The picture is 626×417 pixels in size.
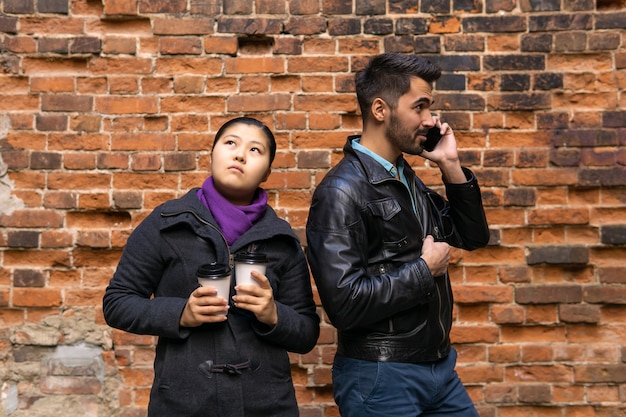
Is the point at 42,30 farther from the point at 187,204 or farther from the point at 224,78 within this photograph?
the point at 187,204

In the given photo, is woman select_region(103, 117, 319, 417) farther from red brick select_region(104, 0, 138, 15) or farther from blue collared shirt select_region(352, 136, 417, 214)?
red brick select_region(104, 0, 138, 15)

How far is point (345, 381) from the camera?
240 centimetres

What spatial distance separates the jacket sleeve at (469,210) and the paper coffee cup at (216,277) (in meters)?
0.99

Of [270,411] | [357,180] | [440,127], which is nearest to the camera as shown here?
[270,411]

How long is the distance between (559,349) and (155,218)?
214 cm

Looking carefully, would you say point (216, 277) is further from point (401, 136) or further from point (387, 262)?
point (401, 136)

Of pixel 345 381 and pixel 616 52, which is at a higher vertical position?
pixel 616 52

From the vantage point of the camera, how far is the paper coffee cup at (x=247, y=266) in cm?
212

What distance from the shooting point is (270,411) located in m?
2.23

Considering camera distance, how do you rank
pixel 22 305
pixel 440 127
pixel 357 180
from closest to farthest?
1. pixel 357 180
2. pixel 440 127
3. pixel 22 305

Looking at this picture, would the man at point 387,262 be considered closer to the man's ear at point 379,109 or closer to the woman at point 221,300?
the man's ear at point 379,109

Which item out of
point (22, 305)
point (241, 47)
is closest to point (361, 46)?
point (241, 47)

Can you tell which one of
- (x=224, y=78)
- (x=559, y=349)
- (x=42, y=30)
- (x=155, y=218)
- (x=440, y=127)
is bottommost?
(x=559, y=349)

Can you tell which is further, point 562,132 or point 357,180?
point 562,132
